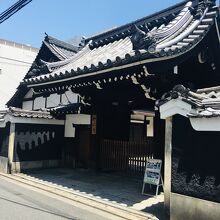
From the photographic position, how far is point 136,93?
1210 cm

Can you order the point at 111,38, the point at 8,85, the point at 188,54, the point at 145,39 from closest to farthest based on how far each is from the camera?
the point at 145,39
the point at 188,54
the point at 111,38
the point at 8,85

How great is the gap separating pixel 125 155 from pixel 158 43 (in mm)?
5510

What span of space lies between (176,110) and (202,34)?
3455 mm

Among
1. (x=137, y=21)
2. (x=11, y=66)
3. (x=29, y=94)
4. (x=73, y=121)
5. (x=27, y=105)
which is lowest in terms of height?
(x=73, y=121)

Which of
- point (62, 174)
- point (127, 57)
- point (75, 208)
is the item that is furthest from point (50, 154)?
point (127, 57)

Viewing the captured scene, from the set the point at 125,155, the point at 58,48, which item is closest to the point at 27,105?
the point at 58,48

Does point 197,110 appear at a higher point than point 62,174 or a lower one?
higher

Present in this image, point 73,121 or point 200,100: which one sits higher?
point 200,100

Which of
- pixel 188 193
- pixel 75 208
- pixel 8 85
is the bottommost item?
pixel 75 208

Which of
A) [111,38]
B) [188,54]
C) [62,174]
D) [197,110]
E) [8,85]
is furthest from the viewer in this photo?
[8,85]

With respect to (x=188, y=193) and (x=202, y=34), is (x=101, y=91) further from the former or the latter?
(x=188, y=193)

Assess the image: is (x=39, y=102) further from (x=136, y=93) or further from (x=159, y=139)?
(x=159, y=139)

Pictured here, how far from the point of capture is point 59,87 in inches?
506

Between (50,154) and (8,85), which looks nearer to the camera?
(50,154)
